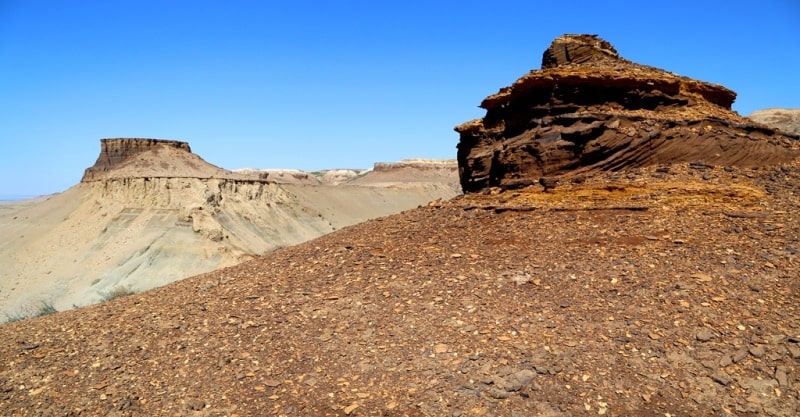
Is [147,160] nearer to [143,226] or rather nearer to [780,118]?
[143,226]

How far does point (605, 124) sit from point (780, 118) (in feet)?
68.9

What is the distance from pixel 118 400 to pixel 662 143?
9.37 meters

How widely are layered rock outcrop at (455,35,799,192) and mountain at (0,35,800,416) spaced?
0.18 feet

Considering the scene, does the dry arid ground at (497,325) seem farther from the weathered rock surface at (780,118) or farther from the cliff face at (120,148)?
the cliff face at (120,148)

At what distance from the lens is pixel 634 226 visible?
7578 millimetres

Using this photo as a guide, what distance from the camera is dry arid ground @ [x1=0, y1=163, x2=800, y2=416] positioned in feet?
16.3

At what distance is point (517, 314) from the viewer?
20.1ft

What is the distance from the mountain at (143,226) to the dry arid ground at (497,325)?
22.3 metres

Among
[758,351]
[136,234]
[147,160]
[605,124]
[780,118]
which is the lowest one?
[136,234]

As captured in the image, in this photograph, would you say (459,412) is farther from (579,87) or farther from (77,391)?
(579,87)

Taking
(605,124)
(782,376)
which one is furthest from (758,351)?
(605,124)

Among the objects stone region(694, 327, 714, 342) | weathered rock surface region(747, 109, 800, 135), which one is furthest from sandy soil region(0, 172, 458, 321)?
weathered rock surface region(747, 109, 800, 135)

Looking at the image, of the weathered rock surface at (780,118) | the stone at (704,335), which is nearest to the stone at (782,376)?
the stone at (704,335)

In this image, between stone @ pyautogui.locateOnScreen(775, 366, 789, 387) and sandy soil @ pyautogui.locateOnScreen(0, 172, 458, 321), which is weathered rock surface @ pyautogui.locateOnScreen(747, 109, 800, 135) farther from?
sandy soil @ pyautogui.locateOnScreen(0, 172, 458, 321)
